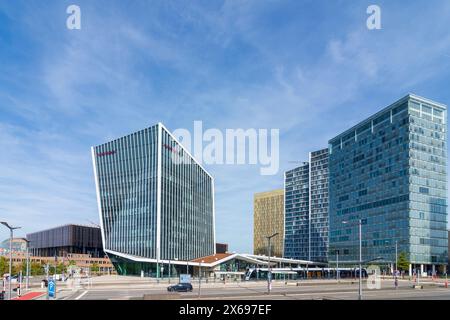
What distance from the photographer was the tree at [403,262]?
10700 centimetres

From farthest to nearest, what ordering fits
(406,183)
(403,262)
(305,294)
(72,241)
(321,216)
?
(321,216)
(72,241)
(406,183)
(403,262)
(305,294)

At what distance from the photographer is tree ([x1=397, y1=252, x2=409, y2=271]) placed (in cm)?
10700

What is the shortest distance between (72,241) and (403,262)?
91.7m

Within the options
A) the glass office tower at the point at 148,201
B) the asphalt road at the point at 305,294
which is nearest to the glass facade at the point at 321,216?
the glass office tower at the point at 148,201

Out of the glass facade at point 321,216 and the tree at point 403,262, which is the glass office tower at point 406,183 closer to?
the tree at point 403,262

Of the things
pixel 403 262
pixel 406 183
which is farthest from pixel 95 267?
pixel 406 183

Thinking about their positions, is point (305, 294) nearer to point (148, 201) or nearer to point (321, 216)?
point (148, 201)

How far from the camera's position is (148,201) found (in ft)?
319

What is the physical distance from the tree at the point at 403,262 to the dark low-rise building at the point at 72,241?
88.3 meters

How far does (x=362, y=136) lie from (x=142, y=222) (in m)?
79.4

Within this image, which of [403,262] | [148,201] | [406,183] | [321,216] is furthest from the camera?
[321,216]

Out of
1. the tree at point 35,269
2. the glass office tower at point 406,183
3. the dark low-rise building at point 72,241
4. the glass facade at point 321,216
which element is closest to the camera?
the tree at point 35,269

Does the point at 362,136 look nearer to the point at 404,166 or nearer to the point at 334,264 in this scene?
the point at 404,166
